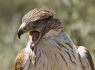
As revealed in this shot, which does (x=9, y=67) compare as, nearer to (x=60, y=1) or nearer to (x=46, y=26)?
(x=60, y=1)

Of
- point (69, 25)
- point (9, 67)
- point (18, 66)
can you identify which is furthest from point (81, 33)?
point (18, 66)

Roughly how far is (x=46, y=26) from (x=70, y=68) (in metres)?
0.70

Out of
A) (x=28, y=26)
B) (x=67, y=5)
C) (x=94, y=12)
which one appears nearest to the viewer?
(x=28, y=26)

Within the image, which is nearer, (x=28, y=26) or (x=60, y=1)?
(x=28, y=26)

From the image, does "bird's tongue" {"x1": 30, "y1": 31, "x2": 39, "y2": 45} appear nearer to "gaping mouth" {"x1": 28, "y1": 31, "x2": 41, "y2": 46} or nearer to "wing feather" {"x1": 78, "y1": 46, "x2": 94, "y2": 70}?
"gaping mouth" {"x1": 28, "y1": 31, "x2": 41, "y2": 46}

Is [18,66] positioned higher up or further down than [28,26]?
further down

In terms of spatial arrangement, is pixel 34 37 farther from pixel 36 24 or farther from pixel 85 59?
pixel 85 59

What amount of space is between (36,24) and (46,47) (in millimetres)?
419

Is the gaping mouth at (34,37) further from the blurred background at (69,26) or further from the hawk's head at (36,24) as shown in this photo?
the blurred background at (69,26)

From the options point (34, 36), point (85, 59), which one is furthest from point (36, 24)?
point (85, 59)

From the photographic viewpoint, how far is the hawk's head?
20.9 feet

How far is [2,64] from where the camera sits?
10305mm

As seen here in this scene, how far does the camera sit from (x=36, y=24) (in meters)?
6.41

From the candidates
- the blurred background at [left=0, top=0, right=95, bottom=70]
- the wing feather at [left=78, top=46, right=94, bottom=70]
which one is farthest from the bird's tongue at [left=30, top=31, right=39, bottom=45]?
the blurred background at [left=0, top=0, right=95, bottom=70]
